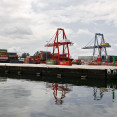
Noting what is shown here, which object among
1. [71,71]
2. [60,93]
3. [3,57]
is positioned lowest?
[60,93]

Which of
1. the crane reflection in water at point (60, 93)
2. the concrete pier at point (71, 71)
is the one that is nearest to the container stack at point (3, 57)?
the concrete pier at point (71, 71)

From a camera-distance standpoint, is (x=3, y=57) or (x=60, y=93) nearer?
(x=60, y=93)

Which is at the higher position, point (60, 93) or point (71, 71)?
point (71, 71)

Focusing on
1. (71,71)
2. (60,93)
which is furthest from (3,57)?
(60,93)

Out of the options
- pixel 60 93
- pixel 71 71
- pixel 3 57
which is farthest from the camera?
pixel 3 57

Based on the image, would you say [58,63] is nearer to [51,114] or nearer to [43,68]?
[43,68]

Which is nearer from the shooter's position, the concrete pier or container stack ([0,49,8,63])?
the concrete pier

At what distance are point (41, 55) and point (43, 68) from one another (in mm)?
49397

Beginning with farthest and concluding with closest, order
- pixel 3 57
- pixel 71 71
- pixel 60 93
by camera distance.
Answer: pixel 3 57
pixel 71 71
pixel 60 93

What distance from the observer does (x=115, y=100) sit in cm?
2609

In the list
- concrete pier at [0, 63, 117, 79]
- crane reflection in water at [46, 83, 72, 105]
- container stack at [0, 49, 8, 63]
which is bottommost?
crane reflection in water at [46, 83, 72, 105]

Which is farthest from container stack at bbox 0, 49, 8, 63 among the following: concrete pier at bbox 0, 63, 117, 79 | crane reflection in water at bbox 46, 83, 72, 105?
crane reflection in water at bbox 46, 83, 72, 105

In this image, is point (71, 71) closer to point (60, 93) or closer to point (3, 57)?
point (60, 93)

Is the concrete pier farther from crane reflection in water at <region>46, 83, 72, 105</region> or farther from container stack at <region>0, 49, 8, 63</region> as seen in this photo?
container stack at <region>0, 49, 8, 63</region>
